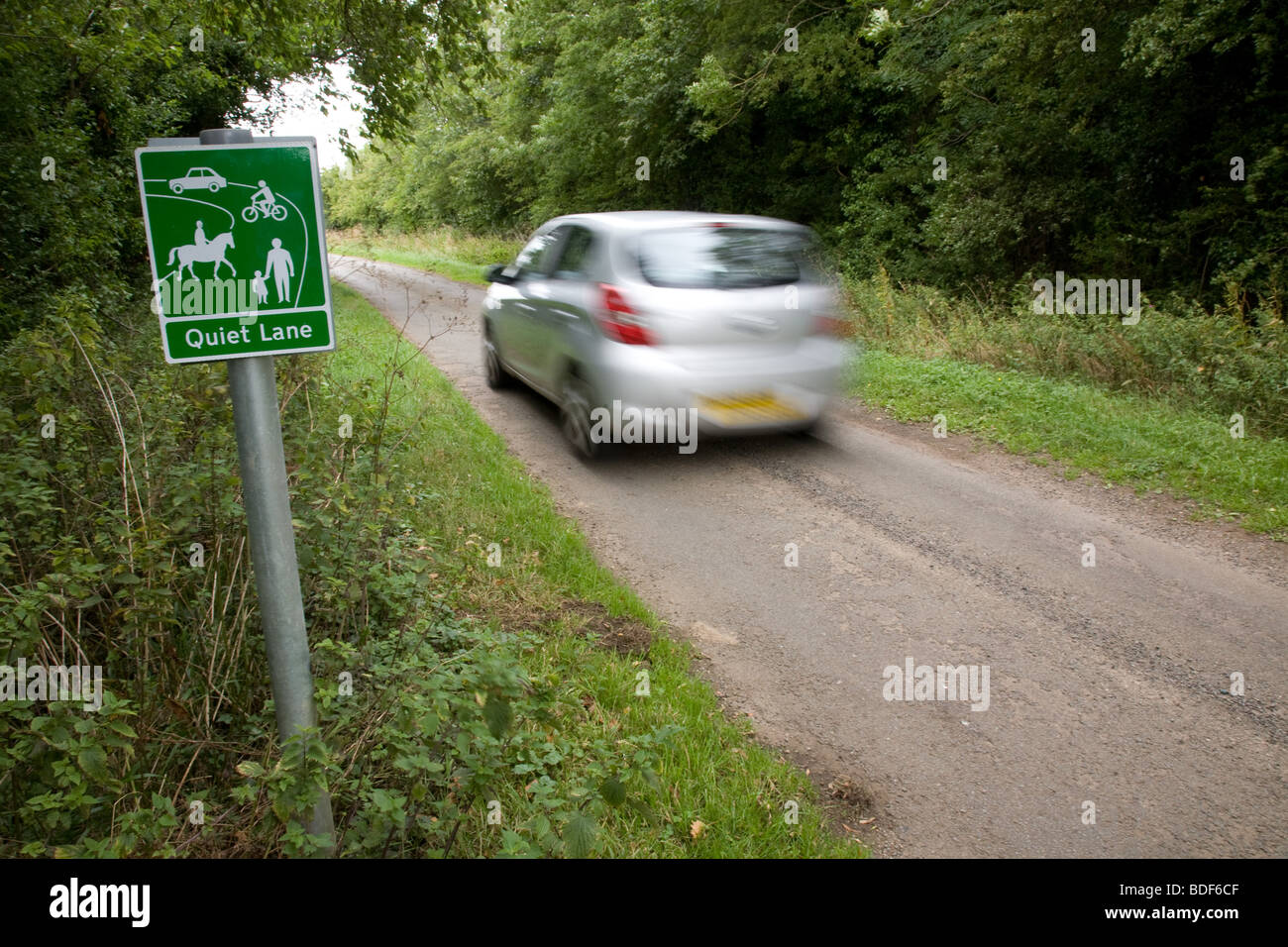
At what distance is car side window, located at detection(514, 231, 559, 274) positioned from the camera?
26.1ft

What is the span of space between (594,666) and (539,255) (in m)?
5.29

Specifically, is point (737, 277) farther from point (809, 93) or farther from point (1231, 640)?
point (809, 93)

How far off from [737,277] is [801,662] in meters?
3.47

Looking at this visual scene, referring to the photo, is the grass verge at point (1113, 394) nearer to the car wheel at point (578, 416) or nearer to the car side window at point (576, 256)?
the car side window at point (576, 256)

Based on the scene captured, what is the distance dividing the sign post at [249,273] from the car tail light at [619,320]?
173 inches

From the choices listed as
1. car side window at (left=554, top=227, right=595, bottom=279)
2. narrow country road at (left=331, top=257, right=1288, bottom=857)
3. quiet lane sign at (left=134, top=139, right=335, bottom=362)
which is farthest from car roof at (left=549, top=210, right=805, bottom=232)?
quiet lane sign at (left=134, top=139, right=335, bottom=362)

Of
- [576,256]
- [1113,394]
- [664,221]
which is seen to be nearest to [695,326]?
[664,221]

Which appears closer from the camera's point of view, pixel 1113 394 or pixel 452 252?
pixel 1113 394

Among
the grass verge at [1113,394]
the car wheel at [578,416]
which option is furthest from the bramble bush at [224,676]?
the grass verge at [1113,394]

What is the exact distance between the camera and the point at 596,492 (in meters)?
6.55

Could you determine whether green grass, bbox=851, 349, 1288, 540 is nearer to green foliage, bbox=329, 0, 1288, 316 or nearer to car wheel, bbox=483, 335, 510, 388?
green foliage, bbox=329, 0, 1288, 316

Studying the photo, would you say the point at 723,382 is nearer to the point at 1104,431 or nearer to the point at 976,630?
the point at 976,630

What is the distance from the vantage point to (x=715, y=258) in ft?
21.7

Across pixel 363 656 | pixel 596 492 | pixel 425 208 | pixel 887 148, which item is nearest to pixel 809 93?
pixel 887 148
